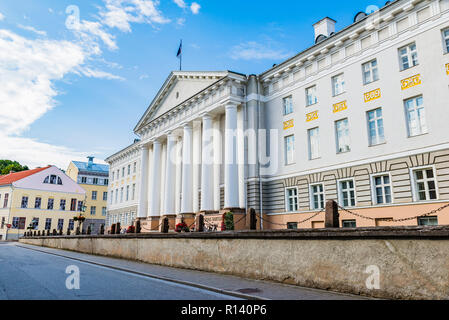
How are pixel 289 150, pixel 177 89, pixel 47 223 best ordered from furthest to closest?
1. pixel 47 223
2. pixel 177 89
3. pixel 289 150

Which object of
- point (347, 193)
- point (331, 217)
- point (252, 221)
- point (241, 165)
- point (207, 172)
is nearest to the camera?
point (331, 217)

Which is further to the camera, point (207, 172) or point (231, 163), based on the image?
point (207, 172)

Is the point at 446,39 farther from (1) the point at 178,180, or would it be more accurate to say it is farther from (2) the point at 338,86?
(1) the point at 178,180

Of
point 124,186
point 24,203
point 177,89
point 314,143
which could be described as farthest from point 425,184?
point 24,203

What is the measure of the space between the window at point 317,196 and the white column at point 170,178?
1610 cm

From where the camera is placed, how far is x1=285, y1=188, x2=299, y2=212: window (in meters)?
25.4

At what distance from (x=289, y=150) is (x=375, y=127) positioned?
6.93 metres

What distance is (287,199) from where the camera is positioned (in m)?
25.8

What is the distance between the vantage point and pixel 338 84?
23562mm

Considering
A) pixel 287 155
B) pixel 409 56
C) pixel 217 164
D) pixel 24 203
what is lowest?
pixel 24 203

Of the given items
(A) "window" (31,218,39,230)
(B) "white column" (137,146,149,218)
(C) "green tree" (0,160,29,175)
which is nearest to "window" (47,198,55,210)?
(A) "window" (31,218,39,230)

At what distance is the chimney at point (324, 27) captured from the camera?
29.2 meters

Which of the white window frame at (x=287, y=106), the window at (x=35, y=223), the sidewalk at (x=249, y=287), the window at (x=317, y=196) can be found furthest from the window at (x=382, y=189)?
the window at (x=35, y=223)
